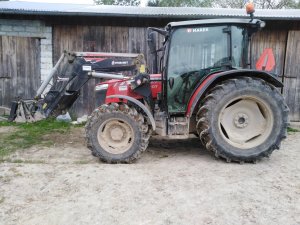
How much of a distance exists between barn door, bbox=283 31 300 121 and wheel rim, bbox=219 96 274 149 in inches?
166

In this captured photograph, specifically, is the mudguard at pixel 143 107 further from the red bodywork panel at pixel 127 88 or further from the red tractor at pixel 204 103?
the red bodywork panel at pixel 127 88

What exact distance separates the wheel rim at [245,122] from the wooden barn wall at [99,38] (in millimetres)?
4016

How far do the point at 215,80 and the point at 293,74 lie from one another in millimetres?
4728

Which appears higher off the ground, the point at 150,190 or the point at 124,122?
the point at 124,122

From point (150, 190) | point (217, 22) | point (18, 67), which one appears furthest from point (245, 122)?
point (18, 67)

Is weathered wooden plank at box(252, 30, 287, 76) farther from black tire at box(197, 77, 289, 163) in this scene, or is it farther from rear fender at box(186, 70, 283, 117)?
black tire at box(197, 77, 289, 163)

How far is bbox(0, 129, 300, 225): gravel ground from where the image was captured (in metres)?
2.78

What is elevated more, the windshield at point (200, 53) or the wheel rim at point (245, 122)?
the windshield at point (200, 53)

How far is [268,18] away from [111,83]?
15.1ft

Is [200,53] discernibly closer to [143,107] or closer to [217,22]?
[217,22]

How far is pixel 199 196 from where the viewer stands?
125 inches

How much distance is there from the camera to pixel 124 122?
432 centimetres

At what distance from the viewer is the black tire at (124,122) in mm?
4262

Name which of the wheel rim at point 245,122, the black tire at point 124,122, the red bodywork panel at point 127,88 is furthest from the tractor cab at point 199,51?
the black tire at point 124,122
